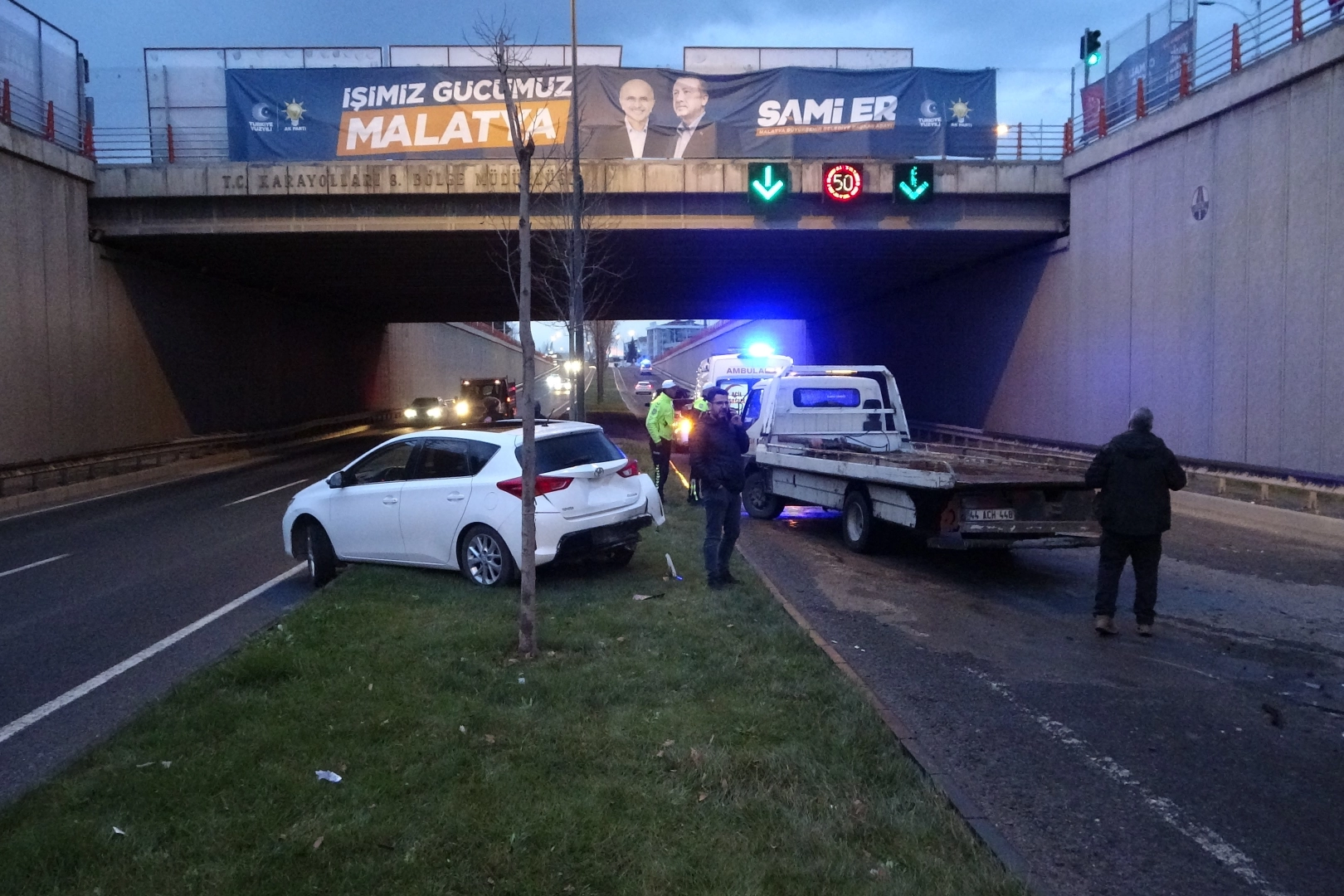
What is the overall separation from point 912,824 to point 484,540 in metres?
5.54

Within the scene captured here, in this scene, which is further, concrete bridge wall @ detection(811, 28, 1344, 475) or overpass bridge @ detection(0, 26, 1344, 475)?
overpass bridge @ detection(0, 26, 1344, 475)

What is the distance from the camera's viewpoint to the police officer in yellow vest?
47.7 feet

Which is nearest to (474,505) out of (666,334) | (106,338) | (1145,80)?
(1145,80)

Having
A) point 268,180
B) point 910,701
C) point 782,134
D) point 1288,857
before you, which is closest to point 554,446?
point 910,701

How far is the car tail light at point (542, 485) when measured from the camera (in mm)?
8586

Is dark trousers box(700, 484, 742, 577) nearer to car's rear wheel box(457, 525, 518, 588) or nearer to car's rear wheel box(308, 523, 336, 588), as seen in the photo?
car's rear wheel box(457, 525, 518, 588)

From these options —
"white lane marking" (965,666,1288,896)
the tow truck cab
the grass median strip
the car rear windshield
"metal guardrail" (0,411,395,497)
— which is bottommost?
"white lane marking" (965,666,1288,896)

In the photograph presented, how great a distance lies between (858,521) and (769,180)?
10.8m

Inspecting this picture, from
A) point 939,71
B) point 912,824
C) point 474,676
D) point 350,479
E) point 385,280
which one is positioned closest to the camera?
point 912,824

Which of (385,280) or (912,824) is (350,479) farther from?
(385,280)

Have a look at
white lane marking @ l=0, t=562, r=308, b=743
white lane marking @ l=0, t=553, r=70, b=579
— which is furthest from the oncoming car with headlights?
white lane marking @ l=0, t=562, r=308, b=743

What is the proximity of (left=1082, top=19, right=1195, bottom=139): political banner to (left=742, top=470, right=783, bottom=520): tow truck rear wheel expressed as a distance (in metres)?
10.0

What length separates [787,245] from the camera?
24.2 meters

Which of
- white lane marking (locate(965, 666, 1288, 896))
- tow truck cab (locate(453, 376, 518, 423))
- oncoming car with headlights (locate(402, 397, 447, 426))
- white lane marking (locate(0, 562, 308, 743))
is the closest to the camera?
white lane marking (locate(965, 666, 1288, 896))
